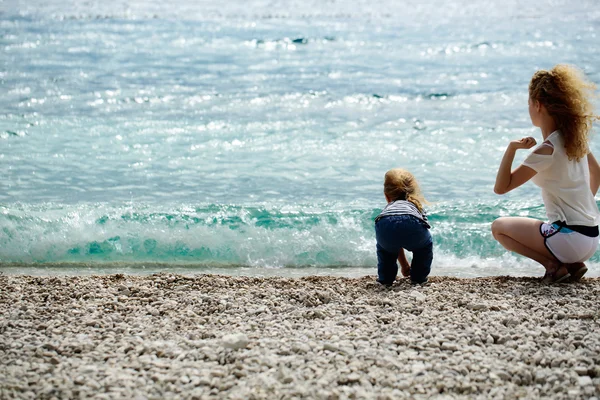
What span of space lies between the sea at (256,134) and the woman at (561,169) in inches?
58.9

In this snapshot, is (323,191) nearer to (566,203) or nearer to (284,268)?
(284,268)

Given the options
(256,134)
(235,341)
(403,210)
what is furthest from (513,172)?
(256,134)

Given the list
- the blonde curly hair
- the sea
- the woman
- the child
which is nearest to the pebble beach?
the child

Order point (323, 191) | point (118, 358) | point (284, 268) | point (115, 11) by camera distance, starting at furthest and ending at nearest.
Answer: point (115, 11) < point (323, 191) < point (284, 268) < point (118, 358)

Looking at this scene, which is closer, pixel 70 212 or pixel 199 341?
pixel 199 341

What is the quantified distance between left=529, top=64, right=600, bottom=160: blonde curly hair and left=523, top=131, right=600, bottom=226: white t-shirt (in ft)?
0.20

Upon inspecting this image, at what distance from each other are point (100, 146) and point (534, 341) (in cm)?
871

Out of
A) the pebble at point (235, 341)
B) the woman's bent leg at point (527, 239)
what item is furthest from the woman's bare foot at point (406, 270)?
the pebble at point (235, 341)

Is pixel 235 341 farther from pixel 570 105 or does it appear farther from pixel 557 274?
pixel 570 105

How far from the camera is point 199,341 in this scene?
3.73 metres

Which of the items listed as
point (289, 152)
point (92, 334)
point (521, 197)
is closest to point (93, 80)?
point (289, 152)

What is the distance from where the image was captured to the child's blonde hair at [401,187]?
197 inches

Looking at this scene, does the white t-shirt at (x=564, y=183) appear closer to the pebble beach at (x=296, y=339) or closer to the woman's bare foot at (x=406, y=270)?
the pebble beach at (x=296, y=339)

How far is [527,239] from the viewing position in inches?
192
